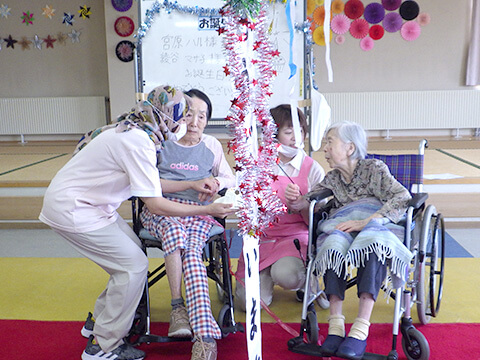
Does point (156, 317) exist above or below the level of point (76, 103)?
below

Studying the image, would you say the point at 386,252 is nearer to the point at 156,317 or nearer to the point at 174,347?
the point at 174,347

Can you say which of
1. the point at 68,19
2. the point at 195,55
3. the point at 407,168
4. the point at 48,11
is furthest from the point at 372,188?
the point at 48,11

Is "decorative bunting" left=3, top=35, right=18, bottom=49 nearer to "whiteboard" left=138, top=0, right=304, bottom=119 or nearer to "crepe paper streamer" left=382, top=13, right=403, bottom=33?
"whiteboard" left=138, top=0, right=304, bottom=119

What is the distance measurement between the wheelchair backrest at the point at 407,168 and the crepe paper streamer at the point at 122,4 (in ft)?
17.5

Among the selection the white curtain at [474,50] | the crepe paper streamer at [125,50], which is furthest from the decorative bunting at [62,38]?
the white curtain at [474,50]

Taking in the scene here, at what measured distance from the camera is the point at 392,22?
6.99 metres

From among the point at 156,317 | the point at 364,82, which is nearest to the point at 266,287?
the point at 156,317

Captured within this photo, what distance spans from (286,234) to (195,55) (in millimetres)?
2814

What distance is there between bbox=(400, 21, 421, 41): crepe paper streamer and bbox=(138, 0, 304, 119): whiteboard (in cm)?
324

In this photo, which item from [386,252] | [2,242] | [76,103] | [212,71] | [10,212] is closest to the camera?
[386,252]

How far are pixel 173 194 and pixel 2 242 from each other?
1975 millimetres

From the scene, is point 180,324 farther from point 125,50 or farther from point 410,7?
point 410,7

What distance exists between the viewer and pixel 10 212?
4098mm

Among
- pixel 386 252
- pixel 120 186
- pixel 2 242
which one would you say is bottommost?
pixel 2 242
